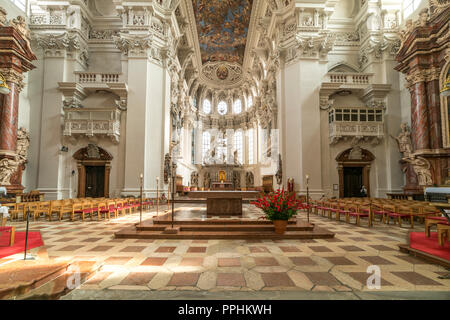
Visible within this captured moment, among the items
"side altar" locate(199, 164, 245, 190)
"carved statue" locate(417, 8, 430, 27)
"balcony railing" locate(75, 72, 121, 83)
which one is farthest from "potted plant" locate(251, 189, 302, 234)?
"side altar" locate(199, 164, 245, 190)

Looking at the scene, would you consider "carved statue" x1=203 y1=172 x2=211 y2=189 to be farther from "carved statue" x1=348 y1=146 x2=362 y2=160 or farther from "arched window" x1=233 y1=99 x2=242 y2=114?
"carved statue" x1=348 y1=146 x2=362 y2=160

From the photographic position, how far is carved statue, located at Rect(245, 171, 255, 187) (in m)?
29.2

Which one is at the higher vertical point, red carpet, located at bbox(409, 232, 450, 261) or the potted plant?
the potted plant

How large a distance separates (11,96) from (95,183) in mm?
6724

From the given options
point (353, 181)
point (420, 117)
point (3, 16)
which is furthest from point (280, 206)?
point (3, 16)

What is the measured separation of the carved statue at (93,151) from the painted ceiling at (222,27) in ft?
48.6

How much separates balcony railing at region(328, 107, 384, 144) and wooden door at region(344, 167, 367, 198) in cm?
229

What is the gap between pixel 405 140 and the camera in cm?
1487

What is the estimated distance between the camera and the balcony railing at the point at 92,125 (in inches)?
600

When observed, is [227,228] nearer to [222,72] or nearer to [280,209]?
[280,209]

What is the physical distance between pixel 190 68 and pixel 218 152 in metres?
11.2

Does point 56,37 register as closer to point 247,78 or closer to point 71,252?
point 71,252

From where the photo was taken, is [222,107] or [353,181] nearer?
[353,181]
